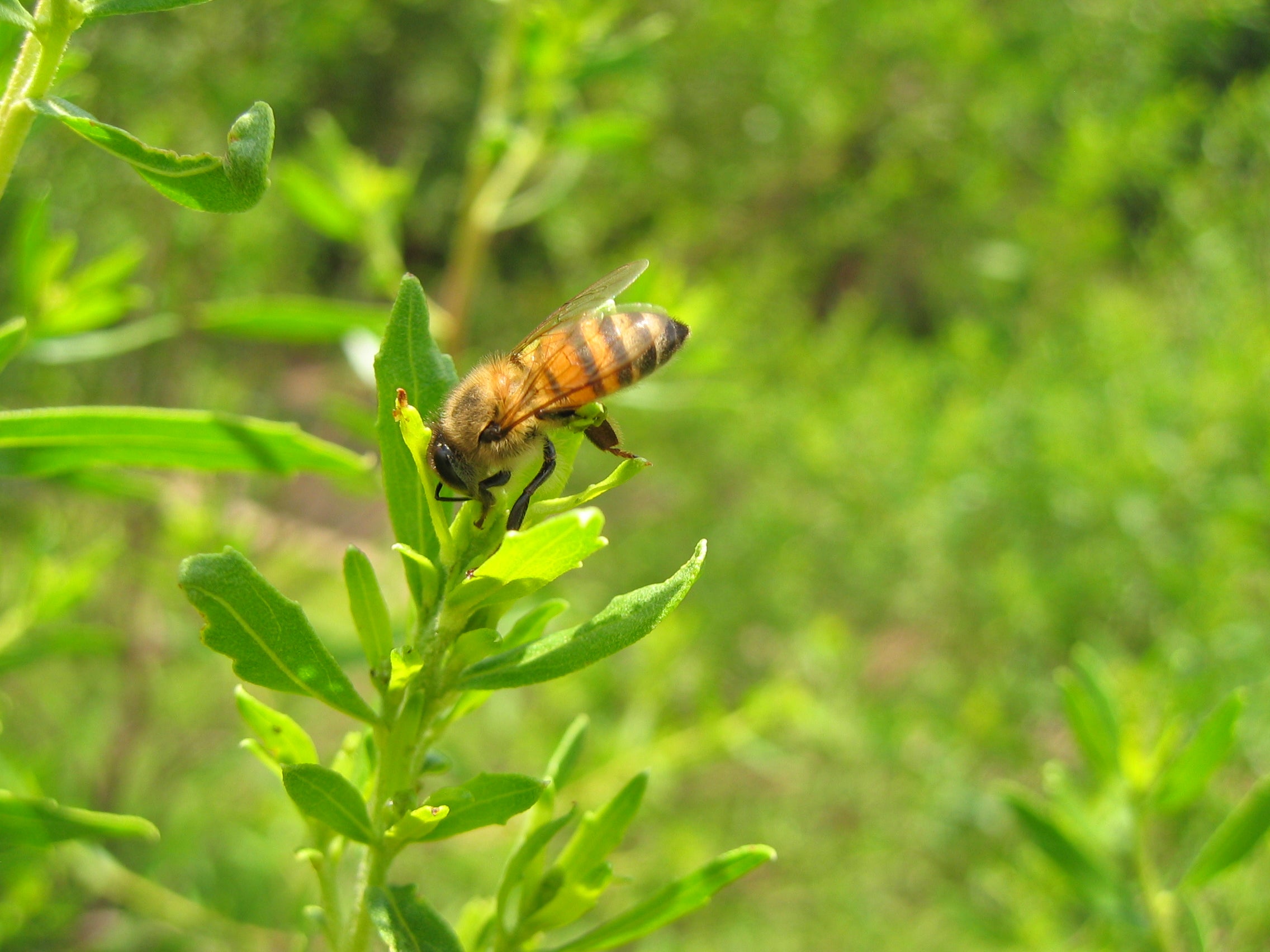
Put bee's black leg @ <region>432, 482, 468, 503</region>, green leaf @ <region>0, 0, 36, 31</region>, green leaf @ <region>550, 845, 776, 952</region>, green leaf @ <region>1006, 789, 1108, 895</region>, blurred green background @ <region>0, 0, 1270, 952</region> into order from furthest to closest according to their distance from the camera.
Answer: blurred green background @ <region>0, 0, 1270, 952</region> → green leaf @ <region>1006, 789, 1108, 895</region> → bee's black leg @ <region>432, 482, 468, 503</region> → green leaf @ <region>550, 845, 776, 952</region> → green leaf @ <region>0, 0, 36, 31</region>

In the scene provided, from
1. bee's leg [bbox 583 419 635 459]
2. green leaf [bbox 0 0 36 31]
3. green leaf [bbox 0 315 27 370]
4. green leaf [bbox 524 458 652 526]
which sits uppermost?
green leaf [bbox 0 0 36 31]

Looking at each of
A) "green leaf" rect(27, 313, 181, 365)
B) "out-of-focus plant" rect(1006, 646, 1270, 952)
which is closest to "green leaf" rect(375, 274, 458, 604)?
"green leaf" rect(27, 313, 181, 365)

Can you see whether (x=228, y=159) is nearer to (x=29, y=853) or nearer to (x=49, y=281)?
(x=49, y=281)

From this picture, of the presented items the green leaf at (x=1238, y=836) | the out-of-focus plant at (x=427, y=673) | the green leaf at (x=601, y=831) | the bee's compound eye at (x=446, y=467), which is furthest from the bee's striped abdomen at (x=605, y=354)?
the green leaf at (x=1238, y=836)

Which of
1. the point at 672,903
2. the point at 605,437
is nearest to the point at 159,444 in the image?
the point at 605,437

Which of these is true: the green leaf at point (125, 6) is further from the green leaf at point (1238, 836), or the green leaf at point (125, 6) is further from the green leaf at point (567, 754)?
the green leaf at point (1238, 836)

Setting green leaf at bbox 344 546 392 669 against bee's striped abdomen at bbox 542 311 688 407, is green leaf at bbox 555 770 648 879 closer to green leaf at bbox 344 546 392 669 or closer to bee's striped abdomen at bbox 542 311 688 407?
green leaf at bbox 344 546 392 669

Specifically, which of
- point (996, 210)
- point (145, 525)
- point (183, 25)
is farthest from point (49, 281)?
point (996, 210)
